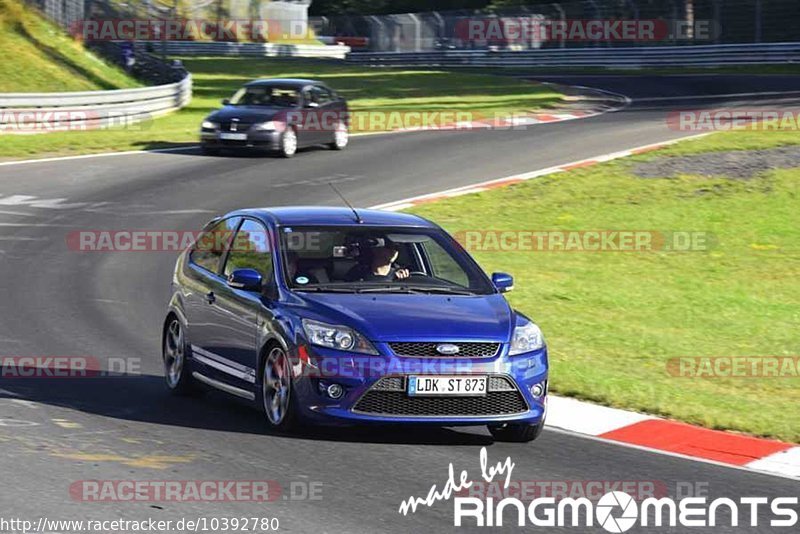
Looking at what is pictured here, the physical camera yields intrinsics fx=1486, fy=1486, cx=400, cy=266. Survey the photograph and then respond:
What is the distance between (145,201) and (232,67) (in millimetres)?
36255

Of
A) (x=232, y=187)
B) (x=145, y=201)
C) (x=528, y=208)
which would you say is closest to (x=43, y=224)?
(x=145, y=201)

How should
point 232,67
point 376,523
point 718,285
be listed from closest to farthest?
point 376,523
point 718,285
point 232,67

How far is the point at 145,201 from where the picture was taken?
2338 centimetres

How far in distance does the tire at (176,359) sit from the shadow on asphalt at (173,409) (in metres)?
0.08

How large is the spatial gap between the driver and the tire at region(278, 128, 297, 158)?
19.1 metres

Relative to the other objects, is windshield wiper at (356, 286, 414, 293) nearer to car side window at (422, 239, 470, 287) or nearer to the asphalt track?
car side window at (422, 239, 470, 287)

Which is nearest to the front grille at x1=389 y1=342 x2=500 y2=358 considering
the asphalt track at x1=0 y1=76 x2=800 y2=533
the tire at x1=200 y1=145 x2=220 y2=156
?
the asphalt track at x1=0 y1=76 x2=800 y2=533

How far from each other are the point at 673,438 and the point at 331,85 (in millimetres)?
38925

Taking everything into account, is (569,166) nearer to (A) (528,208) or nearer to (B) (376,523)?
(A) (528,208)

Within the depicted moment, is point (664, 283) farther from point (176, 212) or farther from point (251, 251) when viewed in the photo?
point (251, 251)

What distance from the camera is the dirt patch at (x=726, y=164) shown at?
25250mm

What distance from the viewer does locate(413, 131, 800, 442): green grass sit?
11711 mm

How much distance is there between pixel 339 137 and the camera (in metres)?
30.5

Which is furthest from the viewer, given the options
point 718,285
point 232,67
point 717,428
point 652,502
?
point 232,67
